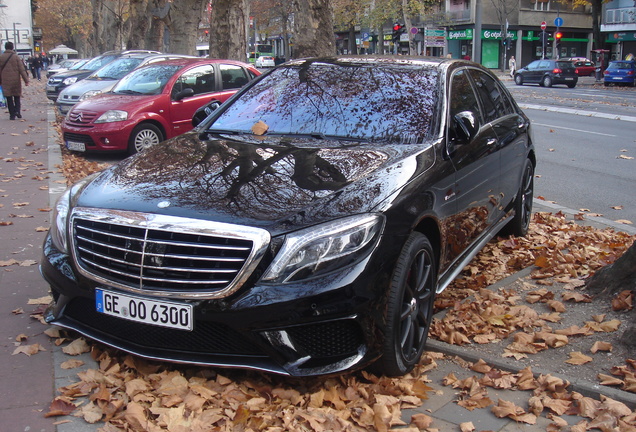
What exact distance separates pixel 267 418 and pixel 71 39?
121270 mm

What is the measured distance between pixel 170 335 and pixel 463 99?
2857mm

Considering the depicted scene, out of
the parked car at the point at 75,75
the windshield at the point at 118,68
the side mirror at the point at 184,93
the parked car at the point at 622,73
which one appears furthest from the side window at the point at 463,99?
the parked car at the point at 622,73

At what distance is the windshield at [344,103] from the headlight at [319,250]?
4.14 feet

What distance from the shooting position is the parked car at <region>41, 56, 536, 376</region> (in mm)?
3277

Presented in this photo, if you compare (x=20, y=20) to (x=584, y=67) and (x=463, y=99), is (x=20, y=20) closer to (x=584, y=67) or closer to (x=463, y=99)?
(x=584, y=67)

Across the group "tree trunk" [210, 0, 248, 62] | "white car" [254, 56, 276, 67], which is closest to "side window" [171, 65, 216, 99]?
"tree trunk" [210, 0, 248, 62]

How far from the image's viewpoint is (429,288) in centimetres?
406

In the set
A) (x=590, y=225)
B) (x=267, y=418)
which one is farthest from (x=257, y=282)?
(x=590, y=225)

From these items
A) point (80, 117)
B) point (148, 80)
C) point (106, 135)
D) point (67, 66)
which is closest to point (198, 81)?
point (148, 80)

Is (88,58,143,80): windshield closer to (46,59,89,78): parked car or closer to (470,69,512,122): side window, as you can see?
(46,59,89,78): parked car

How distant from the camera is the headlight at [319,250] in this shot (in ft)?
10.7

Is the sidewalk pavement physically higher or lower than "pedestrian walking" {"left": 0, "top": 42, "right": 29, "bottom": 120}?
lower

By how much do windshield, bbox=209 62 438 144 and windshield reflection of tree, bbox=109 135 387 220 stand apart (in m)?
0.40

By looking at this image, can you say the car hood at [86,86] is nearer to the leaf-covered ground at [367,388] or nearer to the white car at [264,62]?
the leaf-covered ground at [367,388]
